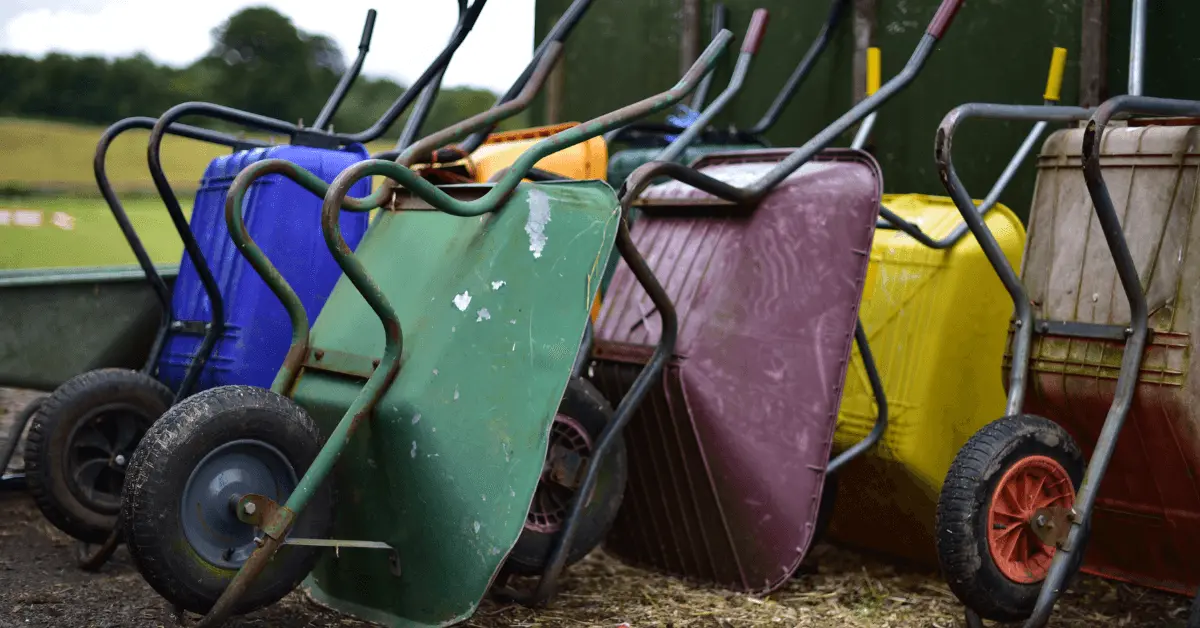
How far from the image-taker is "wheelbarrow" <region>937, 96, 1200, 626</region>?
230 cm

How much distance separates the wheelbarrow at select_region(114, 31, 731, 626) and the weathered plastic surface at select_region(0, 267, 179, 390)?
1.23m

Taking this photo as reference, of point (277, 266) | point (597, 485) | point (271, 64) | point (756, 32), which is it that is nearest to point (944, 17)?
point (756, 32)

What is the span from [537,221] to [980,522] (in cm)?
102

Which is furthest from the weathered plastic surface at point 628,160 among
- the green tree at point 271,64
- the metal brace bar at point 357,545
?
the green tree at point 271,64

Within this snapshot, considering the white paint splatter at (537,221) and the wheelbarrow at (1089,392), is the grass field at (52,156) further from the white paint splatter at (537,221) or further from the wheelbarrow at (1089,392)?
the wheelbarrow at (1089,392)

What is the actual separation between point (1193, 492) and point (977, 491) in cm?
47

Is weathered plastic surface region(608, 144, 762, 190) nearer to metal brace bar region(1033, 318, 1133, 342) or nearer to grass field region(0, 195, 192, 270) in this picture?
metal brace bar region(1033, 318, 1133, 342)

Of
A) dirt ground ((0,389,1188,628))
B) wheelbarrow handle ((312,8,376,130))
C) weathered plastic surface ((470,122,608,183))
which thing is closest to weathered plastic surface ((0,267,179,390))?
dirt ground ((0,389,1188,628))

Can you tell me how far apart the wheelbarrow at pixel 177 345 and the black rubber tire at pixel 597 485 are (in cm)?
79

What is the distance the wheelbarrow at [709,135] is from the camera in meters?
3.80

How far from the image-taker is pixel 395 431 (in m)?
2.27

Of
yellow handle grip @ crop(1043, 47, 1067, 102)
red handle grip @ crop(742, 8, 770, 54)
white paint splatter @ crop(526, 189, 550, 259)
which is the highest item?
red handle grip @ crop(742, 8, 770, 54)

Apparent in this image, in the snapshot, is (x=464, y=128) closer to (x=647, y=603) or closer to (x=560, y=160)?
(x=560, y=160)

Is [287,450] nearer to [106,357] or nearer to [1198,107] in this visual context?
[106,357]
